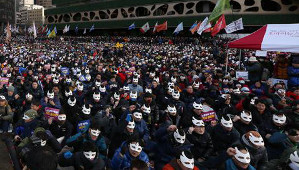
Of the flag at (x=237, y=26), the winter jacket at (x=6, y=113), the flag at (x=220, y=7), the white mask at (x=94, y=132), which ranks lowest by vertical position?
the winter jacket at (x=6, y=113)

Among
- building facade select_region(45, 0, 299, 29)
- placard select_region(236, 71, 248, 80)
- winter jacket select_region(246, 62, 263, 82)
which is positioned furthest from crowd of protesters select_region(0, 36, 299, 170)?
building facade select_region(45, 0, 299, 29)

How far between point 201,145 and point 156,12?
54294 mm

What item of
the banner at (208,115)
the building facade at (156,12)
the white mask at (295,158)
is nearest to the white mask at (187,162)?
the white mask at (295,158)

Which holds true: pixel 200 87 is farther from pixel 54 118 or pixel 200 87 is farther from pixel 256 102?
pixel 54 118

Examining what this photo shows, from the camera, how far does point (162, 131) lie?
17.4ft

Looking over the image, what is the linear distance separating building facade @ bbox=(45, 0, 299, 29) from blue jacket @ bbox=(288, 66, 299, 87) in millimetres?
21997

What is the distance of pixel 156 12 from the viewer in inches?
2228

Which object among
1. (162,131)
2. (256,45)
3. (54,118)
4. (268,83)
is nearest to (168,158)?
(162,131)

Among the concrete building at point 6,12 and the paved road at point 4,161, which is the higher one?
the concrete building at point 6,12

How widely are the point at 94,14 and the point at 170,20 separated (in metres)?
25.4

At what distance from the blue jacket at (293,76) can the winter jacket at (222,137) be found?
238 inches

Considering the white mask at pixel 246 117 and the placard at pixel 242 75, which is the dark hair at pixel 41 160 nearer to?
the white mask at pixel 246 117

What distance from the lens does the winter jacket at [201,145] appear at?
204 inches

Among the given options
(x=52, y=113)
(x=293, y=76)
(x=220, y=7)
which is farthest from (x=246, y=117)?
(x=220, y=7)
